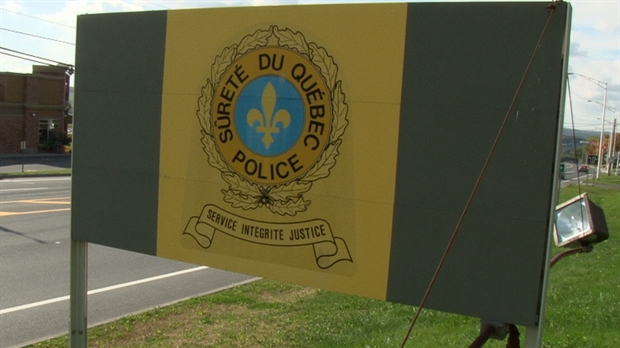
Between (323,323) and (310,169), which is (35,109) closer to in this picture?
(323,323)

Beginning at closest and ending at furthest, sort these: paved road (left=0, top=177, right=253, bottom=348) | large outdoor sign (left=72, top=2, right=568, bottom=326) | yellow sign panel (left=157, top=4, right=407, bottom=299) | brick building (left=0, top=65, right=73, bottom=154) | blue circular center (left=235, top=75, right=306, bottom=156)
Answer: large outdoor sign (left=72, top=2, right=568, bottom=326) → yellow sign panel (left=157, top=4, right=407, bottom=299) → blue circular center (left=235, top=75, right=306, bottom=156) → paved road (left=0, top=177, right=253, bottom=348) → brick building (left=0, top=65, right=73, bottom=154)

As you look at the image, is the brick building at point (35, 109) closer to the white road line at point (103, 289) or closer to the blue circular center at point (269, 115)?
the white road line at point (103, 289)

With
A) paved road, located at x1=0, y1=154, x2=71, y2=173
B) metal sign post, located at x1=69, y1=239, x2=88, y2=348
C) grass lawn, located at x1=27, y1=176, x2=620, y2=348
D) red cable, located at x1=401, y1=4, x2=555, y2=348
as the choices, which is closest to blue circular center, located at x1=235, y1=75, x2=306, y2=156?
red cable, located at x1=401, y1=4, x2=555, y2=348

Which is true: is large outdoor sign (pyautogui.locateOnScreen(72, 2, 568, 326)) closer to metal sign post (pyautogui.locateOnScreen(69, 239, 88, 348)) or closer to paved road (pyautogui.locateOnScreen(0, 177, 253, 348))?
metal sign post (pyautogui.locateOnScreen(69, 239, 88, 348))

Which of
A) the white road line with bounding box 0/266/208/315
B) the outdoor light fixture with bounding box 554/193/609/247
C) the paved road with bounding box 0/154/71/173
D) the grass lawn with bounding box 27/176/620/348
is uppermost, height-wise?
the outdoor light fixture with bounding box 554/193/609/247

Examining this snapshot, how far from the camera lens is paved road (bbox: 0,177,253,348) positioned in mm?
7871

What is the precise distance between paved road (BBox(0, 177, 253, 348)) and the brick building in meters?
31.6

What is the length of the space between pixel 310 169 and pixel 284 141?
8.3 inches

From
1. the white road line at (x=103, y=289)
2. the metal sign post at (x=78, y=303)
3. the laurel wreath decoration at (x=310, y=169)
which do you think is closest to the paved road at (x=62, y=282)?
the white road line at (x=103, y=289)

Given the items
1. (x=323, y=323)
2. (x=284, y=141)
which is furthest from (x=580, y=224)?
(x=323, y=323)

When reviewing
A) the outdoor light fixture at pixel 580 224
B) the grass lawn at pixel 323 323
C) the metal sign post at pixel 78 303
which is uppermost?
the outdoor light fixture at pixel 580 224

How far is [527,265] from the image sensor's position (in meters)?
2.98

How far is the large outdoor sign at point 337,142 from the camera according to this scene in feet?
9.83

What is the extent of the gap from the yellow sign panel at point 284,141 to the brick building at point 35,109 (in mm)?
42507
